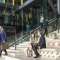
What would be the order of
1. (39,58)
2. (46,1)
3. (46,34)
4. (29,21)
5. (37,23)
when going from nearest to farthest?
(39,58) < (46,34) < (37,23) < (29,21) < (46,1)

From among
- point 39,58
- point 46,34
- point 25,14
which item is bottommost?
point 39,58

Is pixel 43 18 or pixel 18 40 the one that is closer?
pixel 18 40

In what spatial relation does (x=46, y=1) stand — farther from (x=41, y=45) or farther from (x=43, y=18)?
(x=41, y=45)

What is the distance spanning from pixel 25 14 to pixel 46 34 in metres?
8.13

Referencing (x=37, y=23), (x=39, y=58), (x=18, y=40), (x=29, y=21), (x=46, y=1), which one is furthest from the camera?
(x=46, y=1)

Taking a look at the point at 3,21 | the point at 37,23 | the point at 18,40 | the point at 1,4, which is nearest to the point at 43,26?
the point at 37,23

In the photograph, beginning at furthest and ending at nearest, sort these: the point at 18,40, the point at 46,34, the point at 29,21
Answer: the point at 29,21 < the point at 46,34 < the point at 18,40

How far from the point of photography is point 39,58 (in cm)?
1759

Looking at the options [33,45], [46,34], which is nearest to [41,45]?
[33,45]

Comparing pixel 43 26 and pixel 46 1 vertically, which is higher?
pixel 46 1

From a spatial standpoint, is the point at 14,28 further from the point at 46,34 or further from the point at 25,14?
the point at 46,34

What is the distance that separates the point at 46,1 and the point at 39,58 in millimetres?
25990

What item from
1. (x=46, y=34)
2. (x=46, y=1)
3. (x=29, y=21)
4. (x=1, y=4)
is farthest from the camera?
(x=46, y=1)

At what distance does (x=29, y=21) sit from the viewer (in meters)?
34.4
